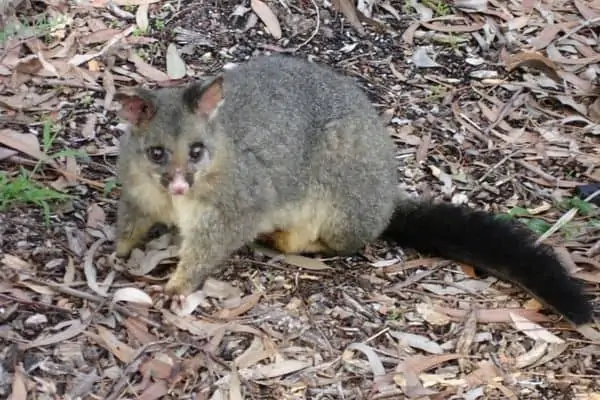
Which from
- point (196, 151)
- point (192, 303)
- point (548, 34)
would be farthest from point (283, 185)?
point (548, 34)

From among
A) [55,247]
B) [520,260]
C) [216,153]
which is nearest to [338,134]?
[216,153]

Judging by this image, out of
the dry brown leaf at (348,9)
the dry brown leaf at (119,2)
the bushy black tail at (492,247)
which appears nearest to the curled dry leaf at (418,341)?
the bushy black tail at (492,247)

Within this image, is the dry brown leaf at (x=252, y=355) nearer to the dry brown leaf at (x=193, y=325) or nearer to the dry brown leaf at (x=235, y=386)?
the dry brown leaf at (x=235, y=386)

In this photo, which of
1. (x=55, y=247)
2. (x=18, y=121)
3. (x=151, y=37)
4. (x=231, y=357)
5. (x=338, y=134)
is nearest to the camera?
(x=231, y=357)

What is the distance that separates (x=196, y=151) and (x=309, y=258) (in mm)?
1154

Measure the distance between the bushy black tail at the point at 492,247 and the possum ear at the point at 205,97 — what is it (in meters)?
1.43

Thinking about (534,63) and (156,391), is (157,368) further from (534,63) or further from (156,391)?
(534,63)

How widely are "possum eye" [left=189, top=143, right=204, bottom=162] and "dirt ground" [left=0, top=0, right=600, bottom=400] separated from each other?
0.75m

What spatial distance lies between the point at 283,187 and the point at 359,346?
1031mm

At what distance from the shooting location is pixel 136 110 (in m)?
4.78

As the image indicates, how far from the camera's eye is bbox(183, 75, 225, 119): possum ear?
4801 millimetres

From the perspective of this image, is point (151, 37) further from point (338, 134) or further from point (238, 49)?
point (338, 134)

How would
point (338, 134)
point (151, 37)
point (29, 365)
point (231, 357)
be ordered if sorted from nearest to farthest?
point (29, 365), point (231, 357), point (338, 134), point (151, 37)

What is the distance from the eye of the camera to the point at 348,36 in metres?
7.23
